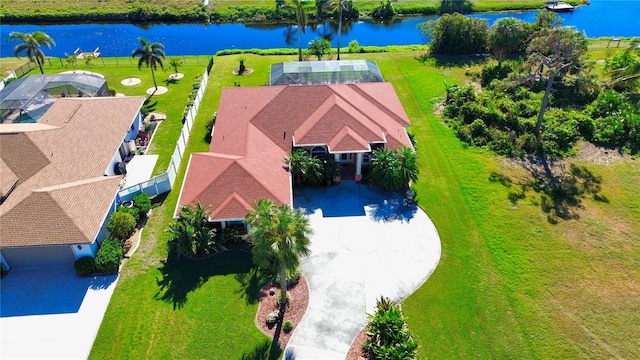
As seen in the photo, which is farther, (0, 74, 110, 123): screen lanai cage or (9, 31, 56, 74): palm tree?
(9, 31, 56, 74): palm tree

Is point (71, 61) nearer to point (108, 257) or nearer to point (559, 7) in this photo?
point (108, 257)

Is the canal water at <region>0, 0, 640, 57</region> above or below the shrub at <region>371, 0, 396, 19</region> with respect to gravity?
below

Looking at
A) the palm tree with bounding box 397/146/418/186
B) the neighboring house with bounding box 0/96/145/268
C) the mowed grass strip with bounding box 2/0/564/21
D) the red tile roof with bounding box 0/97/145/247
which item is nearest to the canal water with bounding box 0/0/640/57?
the mowed grass strip with bounding box 2/0/564/21

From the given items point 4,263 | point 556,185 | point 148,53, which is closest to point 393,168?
point 556,185

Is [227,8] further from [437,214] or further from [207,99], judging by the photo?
[437,214]

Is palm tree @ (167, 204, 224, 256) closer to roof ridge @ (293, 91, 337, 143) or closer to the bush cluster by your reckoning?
roof ridge @ (293, 91, 337, 143)

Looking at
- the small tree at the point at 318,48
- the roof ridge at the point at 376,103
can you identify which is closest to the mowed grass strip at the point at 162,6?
the small tree at the point at 318,48

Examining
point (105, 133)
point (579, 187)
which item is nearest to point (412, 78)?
point (579, 187)
